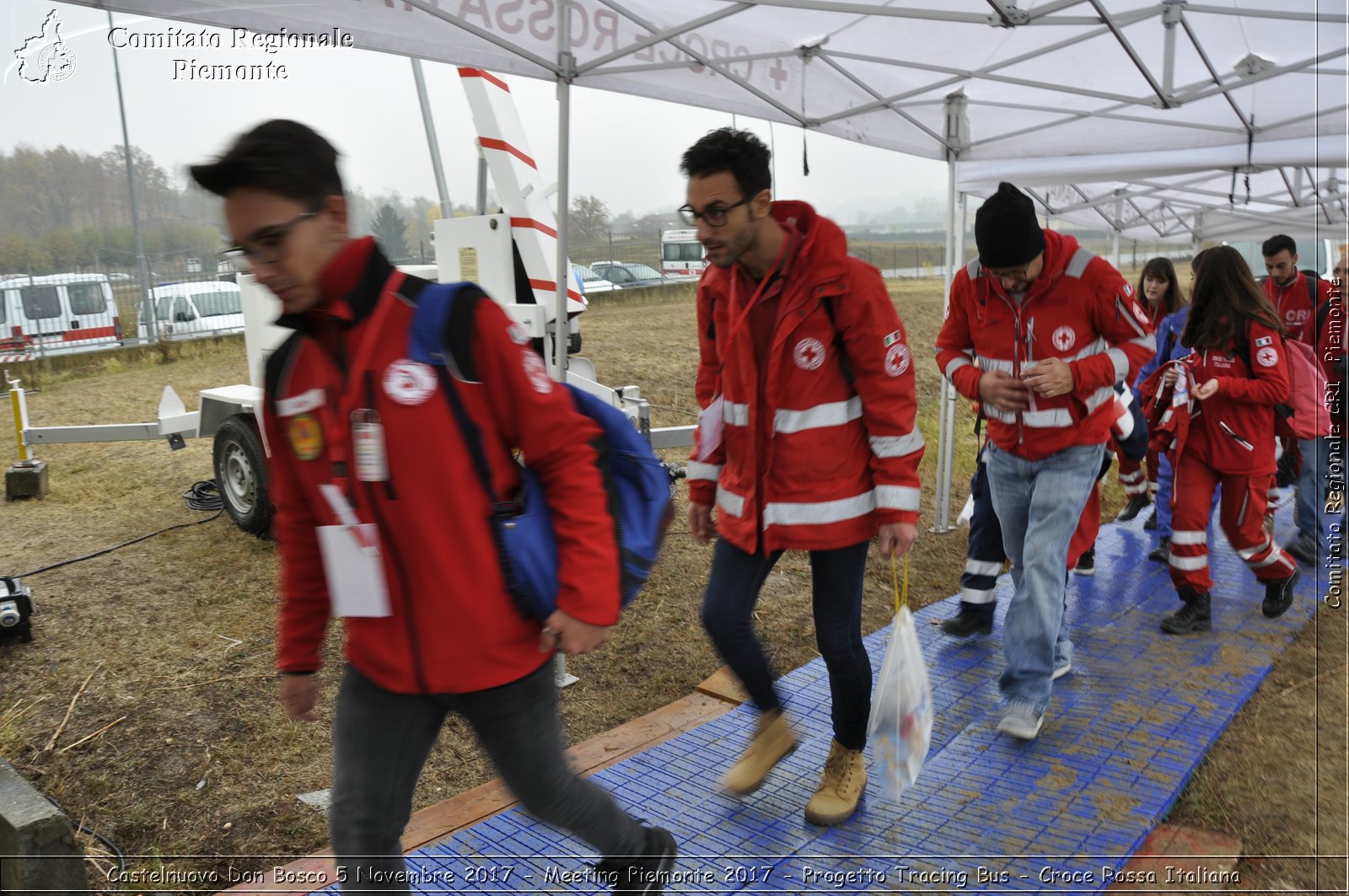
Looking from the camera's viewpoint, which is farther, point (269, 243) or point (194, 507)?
point (194, 507)

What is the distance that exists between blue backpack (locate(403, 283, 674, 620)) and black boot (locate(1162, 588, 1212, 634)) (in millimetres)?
4128

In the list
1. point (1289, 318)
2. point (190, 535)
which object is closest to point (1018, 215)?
point (1289, 318)

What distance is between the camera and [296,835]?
10.9 ft

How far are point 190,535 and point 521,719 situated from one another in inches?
231

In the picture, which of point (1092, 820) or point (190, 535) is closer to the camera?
point (1092, 820)

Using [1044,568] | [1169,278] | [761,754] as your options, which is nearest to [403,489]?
[761,754]

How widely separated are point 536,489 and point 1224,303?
452 centimetres

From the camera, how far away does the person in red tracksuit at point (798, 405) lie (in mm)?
2748

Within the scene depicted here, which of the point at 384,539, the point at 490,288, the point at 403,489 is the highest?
the point at 490,288

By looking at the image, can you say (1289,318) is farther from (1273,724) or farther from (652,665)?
(652,665)

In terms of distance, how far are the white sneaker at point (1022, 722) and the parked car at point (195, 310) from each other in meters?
16.4

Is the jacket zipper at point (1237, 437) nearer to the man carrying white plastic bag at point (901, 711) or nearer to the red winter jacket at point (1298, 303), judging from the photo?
the red winter jacket at point (1298, 303)

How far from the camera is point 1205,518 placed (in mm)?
5016

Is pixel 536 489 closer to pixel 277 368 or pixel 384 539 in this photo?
pixel 384 539
